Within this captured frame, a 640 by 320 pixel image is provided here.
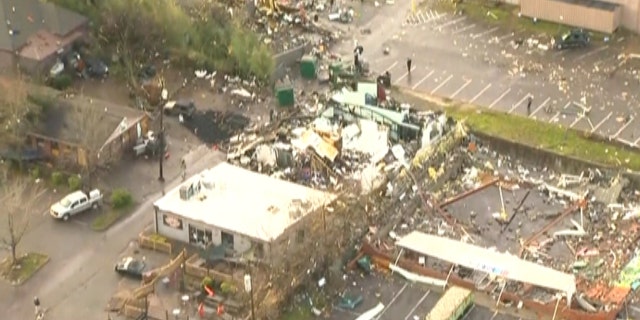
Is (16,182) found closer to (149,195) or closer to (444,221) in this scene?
(149,195)

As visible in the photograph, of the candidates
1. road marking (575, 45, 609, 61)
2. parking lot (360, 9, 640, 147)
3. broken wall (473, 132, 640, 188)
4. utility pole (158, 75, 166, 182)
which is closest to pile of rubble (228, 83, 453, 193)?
broken wall (473, 132, 640, 188)

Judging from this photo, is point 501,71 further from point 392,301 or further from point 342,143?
point 392,301

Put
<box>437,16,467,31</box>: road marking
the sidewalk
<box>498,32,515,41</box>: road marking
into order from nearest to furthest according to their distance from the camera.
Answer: the sidewalk → <box>498,32,515,41</box>: road marking → <box>437,16,467,31</box>: road marking

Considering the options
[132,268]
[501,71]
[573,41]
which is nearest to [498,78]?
[501,71]

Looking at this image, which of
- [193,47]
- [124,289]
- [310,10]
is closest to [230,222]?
[124,289]

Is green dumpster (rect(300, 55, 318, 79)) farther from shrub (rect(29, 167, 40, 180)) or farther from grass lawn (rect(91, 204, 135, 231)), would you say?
shrub (rect(29, 167, 40, 180))

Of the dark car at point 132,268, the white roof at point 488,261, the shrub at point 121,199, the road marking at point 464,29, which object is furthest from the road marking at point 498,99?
the dark car at point 132,268
